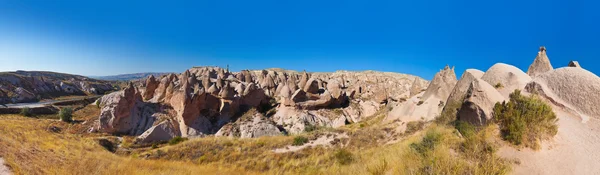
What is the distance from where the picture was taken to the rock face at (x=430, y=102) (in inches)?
586

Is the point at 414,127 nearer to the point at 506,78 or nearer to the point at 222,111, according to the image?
the point at 506,78

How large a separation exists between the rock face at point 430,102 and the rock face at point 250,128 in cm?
917

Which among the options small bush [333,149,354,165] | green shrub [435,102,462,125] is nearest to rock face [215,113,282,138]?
small bush [333,149,354,165]

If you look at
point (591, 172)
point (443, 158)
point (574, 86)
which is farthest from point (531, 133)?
point (574, 86)

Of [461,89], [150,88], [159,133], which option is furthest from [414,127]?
[150,88]

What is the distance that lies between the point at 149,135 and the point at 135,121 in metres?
3.98

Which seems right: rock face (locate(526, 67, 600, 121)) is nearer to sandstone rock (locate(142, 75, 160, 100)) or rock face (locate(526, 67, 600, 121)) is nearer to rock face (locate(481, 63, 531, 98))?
rock face (locate(481, 63, 531, 98))

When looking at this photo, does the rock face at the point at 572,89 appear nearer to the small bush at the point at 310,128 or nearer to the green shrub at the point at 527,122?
the green shrub at the point at 527,122

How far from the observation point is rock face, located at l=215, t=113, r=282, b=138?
67.2ft

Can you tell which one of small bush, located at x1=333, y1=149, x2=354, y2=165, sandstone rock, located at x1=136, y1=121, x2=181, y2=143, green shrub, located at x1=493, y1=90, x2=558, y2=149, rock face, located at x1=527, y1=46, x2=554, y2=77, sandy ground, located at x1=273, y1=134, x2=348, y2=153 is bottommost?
sandstone rock, located at x1=136, y1=121, x2=181, y2=143

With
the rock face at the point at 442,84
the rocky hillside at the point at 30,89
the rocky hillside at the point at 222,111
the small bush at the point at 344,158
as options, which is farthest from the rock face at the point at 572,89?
the rocky hillside at the point at 30,89

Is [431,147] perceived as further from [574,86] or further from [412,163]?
[574,86]

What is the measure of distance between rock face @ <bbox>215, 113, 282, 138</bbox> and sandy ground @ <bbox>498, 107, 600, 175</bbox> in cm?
1646

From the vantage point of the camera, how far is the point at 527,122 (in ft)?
19.2
